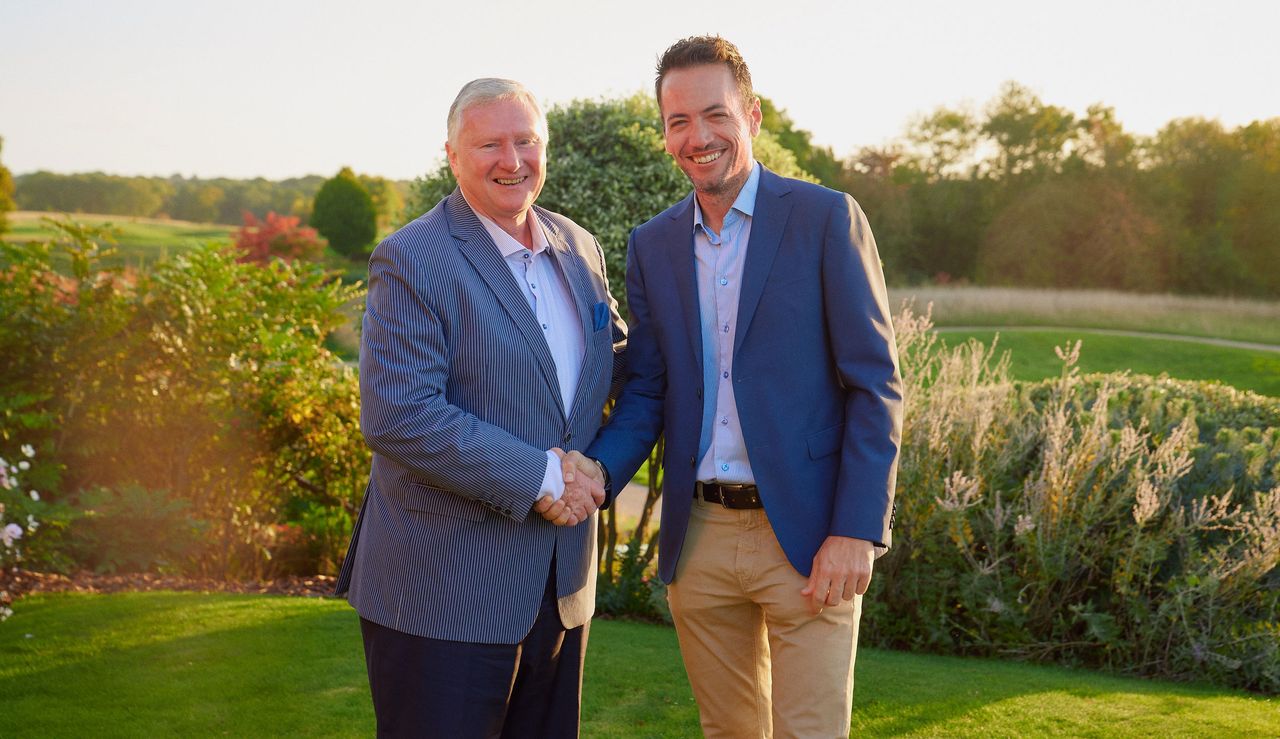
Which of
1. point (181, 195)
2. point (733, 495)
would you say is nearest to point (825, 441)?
point (733, 495)

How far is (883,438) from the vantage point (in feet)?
7.92

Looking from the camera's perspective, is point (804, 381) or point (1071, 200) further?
point (1071, 200)

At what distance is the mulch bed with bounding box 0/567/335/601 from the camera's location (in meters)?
5.78

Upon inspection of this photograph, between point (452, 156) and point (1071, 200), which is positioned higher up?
point (1071, 200)

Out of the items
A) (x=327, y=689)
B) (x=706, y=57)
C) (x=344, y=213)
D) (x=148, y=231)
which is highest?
(x=344, y=213)

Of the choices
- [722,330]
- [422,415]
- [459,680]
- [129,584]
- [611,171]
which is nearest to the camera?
[422,415]

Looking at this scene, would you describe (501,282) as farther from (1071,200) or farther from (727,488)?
(1071,200)

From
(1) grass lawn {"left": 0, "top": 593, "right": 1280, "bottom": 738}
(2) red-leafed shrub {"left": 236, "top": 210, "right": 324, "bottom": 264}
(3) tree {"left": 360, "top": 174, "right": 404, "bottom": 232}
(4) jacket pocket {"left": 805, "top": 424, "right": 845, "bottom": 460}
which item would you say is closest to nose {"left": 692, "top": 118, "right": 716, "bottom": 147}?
(4) jacket pocket {"left": 805, "top": 424, "right": 845, "bottom": 460}

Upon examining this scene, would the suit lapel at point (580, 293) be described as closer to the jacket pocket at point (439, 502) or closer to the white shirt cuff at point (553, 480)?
the white shirt cuff at point (553, 480)

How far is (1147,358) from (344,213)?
2398 cm

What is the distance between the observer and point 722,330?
2.59m

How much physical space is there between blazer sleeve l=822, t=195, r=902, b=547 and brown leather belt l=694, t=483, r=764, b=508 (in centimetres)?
21

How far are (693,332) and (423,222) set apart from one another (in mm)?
721

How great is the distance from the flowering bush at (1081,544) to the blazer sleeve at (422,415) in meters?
3.01
